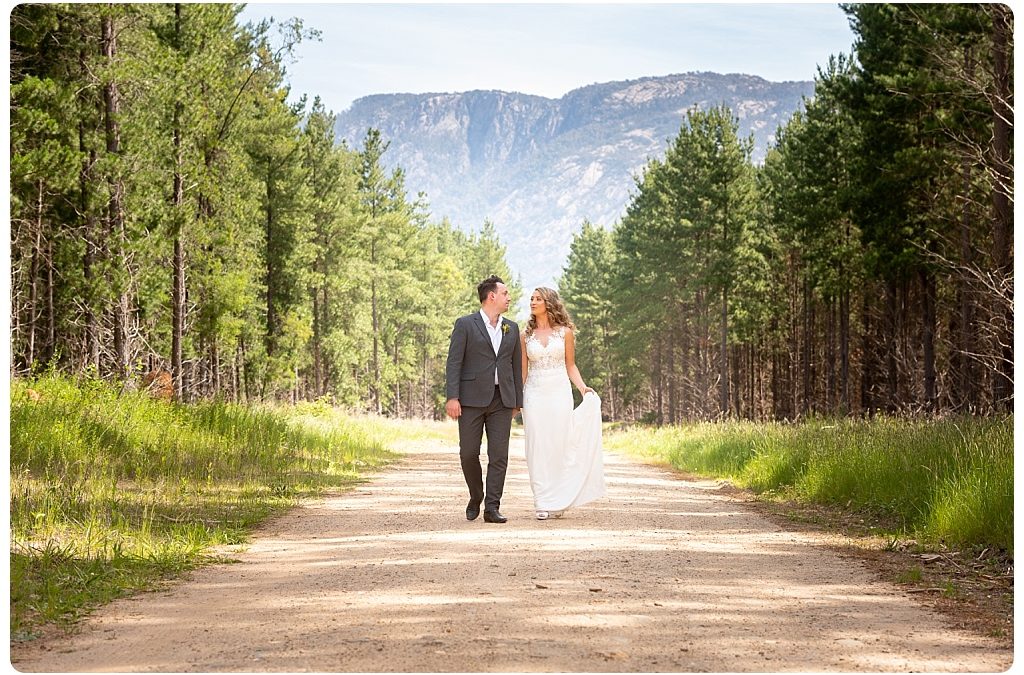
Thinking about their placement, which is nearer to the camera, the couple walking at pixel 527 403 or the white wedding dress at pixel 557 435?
the couple walking at pixel 527 403

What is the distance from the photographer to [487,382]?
10719 mm

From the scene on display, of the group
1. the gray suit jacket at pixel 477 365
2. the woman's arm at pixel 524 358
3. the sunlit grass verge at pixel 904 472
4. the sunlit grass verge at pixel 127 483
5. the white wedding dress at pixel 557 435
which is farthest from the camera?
the woman's arm at pixel 524 358

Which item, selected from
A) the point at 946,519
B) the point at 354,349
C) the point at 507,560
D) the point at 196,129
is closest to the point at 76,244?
the point at 196,129

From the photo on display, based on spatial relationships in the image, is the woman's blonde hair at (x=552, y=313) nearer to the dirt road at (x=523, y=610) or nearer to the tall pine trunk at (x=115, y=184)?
the dirt road at (x=523, y=610)

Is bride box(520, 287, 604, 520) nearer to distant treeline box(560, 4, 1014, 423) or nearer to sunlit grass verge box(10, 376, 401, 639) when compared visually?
sunlit grass verge box(10, 376, 401, 639)

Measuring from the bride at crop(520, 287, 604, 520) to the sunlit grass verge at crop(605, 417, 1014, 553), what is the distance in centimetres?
303

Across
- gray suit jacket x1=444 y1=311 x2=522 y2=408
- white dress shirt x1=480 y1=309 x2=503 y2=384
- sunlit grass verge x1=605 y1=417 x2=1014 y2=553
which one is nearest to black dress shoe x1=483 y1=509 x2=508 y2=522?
gray suit jacket x1=444 y1=311 x2=522 y2=408

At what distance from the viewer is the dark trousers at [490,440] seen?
10.7m

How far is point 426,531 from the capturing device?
10.2m

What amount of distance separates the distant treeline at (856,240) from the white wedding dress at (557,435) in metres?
5.06

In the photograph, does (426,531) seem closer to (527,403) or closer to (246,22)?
(527,403)

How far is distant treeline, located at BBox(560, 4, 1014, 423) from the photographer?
21.5 meters

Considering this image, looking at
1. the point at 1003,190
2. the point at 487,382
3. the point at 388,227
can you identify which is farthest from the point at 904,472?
the point at 388,227

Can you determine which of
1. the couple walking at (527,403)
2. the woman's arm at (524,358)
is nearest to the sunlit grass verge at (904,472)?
the couple walking at (527,403)
